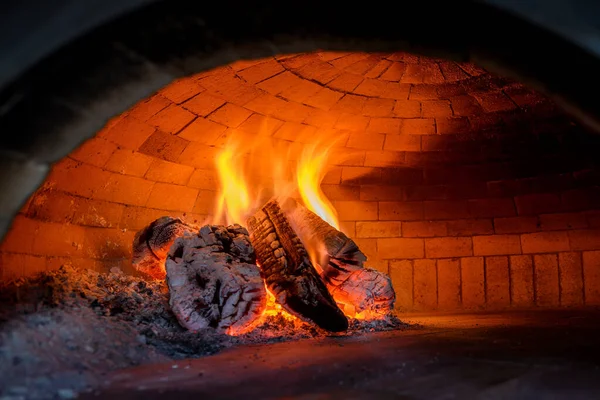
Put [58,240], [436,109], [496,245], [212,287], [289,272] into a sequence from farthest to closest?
[496,245]
[436,109]
[58,240]
[289,272]
[212,287]

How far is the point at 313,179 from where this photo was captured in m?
5.10

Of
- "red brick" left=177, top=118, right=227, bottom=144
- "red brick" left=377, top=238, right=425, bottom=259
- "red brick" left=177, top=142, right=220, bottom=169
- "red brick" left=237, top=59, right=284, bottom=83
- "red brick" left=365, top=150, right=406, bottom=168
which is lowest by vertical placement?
"red brick" left=377, top=238, right=425, bottom=259

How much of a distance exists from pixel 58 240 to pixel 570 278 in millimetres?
4398

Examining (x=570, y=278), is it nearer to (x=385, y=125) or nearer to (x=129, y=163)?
Result: (x=385, y=125)

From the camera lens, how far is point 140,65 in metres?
1.92

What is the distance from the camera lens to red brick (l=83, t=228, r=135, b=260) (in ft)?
13.2

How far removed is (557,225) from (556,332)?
218 centimetres

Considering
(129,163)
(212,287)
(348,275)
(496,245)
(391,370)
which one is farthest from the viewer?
(496,245)

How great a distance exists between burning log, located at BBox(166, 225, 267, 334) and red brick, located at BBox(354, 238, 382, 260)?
192cm

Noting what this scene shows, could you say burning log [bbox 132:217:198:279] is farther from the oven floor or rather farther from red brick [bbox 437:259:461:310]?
red brick [bbox 437:259:461:310]

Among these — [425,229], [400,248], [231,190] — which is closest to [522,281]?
[425,229]

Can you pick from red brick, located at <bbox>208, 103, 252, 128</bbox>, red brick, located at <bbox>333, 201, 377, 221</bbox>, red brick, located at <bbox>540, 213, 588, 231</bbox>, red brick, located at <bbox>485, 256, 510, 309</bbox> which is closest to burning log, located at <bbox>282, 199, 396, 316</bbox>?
red brick, located at <bbox>208, 103, 252, 128</bbox>

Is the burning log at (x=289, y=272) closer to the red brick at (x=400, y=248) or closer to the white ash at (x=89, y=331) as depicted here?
the white ash at (x=89, y=331)

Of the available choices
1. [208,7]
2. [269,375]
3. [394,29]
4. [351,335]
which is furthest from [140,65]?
[351,335]
